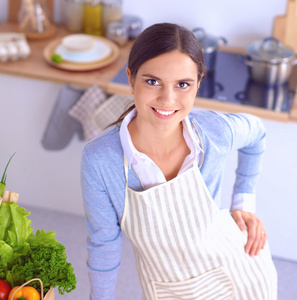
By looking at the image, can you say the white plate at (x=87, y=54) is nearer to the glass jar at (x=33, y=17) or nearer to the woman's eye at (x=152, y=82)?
the glass jar at (x=33, y=17)

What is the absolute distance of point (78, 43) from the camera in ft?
7.63

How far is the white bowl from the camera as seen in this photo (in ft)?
7.48

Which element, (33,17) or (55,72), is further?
(33,17)

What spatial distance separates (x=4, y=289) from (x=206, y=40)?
153cm

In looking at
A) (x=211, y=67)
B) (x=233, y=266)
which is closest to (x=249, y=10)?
(x=211, y=67)

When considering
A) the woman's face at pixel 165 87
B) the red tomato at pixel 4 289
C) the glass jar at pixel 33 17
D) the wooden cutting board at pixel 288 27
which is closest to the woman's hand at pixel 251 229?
the woman's face at pixel 165 87

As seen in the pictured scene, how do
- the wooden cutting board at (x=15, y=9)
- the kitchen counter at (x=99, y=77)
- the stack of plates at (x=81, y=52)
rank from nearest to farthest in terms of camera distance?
the kitchen counter at (x=99, y=77)
the stack of plates at (x=81, y=52)
the wooden cutting board at (x=15, y=9)

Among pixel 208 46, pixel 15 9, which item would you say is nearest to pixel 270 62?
pixel 208 46

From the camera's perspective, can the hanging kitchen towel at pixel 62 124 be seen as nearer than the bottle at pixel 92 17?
Yes

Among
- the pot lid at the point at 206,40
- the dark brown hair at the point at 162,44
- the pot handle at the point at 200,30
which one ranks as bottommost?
the pot lid at the point at 206,40

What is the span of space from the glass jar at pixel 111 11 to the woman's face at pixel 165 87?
1.33m

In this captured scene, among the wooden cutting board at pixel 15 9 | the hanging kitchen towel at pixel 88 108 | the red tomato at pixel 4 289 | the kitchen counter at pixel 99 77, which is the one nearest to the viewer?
the red tomato at pixel 4 289

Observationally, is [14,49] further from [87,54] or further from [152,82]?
[152,82]

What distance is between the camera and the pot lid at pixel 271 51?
2.13 metres
